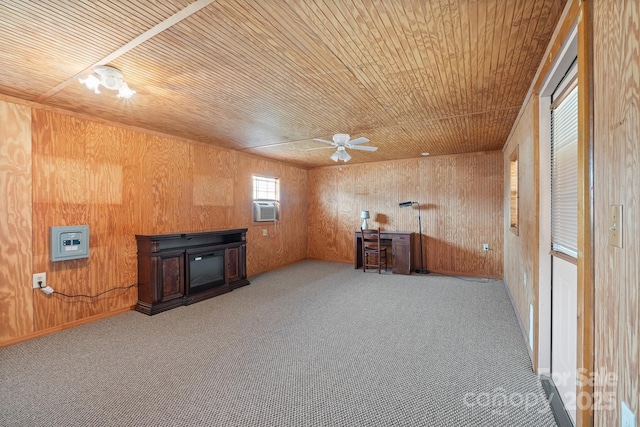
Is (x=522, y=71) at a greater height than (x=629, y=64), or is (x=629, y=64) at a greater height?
(x=522, y=71)

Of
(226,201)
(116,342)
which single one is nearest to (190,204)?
(226,201)

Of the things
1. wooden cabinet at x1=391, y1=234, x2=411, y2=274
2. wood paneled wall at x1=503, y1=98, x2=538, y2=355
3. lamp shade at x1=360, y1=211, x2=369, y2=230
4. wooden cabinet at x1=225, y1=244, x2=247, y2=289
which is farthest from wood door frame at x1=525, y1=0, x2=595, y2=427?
lamp shade at x1=360, y1=211, x2=369, y2=230

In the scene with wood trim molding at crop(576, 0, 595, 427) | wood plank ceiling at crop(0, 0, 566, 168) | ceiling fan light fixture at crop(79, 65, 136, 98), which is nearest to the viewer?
wood trim molding at crop(576, 0, 595, 427)

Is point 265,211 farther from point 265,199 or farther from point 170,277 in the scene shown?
point 170,277

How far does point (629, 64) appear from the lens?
80 centimetres

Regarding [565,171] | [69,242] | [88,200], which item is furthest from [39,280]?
[565,171]

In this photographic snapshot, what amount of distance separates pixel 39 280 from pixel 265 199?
3.54 meters

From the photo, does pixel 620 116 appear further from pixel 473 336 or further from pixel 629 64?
pixel 473 336

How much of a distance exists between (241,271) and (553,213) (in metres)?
4.12

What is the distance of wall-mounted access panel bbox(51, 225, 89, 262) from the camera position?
2.86 meters

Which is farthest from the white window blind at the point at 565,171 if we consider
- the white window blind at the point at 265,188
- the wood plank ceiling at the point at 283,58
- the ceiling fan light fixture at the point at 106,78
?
the white window blind at the point at 265,188

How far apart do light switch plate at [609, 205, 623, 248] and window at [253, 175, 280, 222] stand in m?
5.00

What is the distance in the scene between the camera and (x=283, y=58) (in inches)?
77.4

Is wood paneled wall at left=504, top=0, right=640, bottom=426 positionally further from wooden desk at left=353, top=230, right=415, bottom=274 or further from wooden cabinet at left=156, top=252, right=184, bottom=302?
wooden desk at left=353, top=230, right=415, bottom=274
